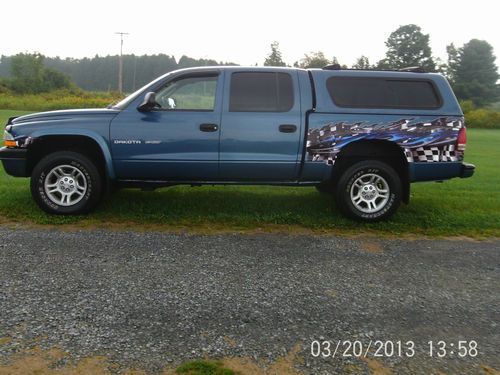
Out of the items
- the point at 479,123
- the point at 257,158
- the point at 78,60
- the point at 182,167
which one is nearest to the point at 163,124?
the point at 182,167

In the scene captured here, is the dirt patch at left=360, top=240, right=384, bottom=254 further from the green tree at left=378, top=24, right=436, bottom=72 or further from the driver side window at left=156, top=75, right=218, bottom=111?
the green tree at left=378, top=24, right=436, bottom=72

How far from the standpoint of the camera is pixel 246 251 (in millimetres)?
4602

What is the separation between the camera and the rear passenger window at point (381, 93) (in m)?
5.61

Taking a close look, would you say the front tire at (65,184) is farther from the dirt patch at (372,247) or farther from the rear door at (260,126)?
the dirt patch at (372,247)

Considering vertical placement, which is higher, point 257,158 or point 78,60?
point 78,60

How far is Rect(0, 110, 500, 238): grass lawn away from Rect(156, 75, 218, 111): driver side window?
55.0 inches

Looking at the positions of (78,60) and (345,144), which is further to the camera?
(78,60)

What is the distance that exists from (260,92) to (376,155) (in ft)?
5.67

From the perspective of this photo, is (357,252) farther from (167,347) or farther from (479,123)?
(479,123)

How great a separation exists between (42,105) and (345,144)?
136 feet

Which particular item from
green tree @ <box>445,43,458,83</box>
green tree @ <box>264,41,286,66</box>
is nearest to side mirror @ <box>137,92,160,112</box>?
green tree @ <box>264,41,286,66</box>

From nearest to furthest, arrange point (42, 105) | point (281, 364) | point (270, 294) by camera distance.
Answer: point (281, 364) → point (270, 294) → point (42, 105)

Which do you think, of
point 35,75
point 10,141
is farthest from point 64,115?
point 35,75

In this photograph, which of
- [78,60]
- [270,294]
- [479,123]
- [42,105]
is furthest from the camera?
[78,60]
